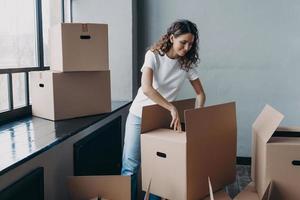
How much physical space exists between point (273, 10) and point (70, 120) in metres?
2.15

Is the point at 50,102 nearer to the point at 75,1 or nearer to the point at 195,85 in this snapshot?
the point at 195,85

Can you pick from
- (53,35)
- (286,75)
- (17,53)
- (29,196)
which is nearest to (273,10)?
(286,75)

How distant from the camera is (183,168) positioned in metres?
1.61

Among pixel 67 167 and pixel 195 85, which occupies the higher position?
pixel 195 85

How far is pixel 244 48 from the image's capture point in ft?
10.8

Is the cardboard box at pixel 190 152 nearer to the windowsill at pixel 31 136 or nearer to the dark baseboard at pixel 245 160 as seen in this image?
the windowsill at pixel 31 136

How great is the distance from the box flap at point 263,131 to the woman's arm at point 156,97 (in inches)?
16.0

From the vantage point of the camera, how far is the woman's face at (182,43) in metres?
1.96

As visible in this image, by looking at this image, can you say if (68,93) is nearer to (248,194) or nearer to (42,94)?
(42,94)

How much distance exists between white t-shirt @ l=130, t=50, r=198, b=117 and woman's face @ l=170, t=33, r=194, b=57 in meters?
0.08

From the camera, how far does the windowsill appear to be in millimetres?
1443

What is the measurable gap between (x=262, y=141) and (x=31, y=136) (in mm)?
1149

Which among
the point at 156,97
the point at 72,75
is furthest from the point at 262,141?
the point at 72,75

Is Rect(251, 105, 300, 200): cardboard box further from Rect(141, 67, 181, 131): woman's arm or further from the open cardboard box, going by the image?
Rect(141, 67, 181, 131): woman's arm
